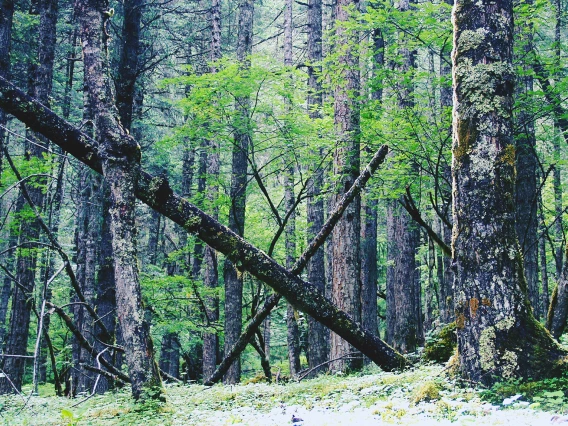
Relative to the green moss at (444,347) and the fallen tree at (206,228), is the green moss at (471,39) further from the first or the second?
the green moss at (444,347)

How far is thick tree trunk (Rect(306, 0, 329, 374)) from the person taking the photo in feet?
38.9

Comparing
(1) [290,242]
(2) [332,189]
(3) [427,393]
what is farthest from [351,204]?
(1) [290,242]

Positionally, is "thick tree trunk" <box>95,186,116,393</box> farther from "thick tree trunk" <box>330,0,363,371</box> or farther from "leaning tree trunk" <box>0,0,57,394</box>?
"leaning tree trunk" <box>0,0,57,394</box>

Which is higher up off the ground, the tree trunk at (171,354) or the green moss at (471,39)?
the green moss at (471,39)

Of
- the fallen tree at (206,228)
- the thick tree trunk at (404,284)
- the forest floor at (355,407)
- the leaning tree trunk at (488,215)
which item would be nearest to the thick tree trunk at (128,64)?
the fallen tree at (206,228)

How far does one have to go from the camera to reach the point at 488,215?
3.84m

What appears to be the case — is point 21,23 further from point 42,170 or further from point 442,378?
point 442,378

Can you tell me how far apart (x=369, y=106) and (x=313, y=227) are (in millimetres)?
6094

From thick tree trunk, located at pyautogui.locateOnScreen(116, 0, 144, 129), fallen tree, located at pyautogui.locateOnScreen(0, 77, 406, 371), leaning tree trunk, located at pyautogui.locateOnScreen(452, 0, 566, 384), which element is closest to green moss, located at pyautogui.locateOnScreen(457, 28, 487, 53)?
leaning tree trunk, located at pyautogui.locateOnScreen(452, 0, 566, 384)

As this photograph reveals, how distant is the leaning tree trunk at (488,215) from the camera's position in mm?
3627

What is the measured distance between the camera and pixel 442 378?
4.07 m

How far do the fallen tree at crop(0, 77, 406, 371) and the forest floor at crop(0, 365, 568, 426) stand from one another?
733 mm

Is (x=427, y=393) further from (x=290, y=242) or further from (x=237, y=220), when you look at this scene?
(x=290, y=242)

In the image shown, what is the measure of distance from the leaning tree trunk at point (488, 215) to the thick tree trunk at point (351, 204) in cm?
443
